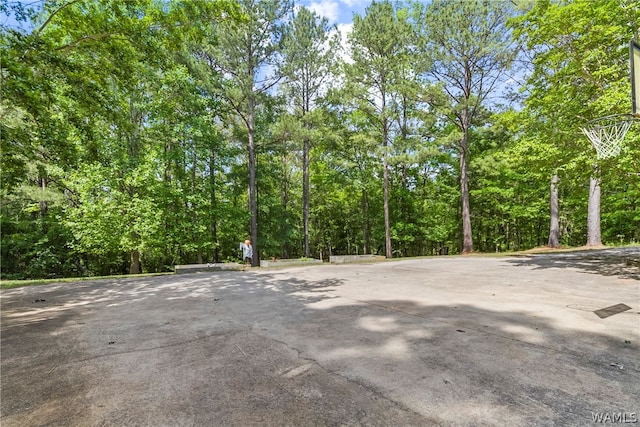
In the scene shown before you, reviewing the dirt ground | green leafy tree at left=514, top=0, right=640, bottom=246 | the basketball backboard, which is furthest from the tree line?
the dirt ground

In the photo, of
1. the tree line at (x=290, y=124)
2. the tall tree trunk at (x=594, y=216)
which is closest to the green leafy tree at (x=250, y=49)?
the tree line at (x=290, y=124)

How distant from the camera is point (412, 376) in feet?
7.08

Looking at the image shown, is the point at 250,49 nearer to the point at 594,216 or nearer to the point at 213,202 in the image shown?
the point at 213,202

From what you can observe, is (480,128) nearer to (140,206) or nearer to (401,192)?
(401,192)

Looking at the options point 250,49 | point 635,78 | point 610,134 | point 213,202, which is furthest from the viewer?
point 213,202

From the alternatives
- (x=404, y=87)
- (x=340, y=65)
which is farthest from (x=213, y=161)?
(x=404, y=87)

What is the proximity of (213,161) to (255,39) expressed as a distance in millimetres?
7576

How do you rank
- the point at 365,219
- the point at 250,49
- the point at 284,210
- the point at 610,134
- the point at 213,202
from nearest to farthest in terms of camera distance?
the point at 610,134, the point at 250,49, the point at 213,202, the point at 284,210, the point at 365,219

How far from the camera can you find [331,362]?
2459 millimetres

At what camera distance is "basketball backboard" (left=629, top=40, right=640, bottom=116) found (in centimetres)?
443

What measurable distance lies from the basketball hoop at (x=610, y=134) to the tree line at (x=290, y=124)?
0.22 meters

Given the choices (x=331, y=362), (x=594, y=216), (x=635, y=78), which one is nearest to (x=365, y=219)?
(x=594, y=216)

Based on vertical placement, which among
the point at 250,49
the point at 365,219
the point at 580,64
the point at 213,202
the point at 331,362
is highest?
the point at 250,49

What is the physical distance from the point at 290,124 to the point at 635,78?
13005mm
